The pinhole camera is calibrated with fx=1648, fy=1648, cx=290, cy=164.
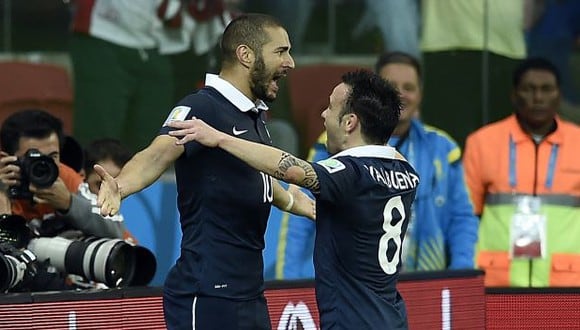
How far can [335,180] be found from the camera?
19.5 ft

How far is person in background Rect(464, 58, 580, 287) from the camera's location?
900 centimetres

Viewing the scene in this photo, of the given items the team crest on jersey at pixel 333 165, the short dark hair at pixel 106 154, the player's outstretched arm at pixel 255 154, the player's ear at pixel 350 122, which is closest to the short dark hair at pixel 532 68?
the short dark hair at pixel 106 154

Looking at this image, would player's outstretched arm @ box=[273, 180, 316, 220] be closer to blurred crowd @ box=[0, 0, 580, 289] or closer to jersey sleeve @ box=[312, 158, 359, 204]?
Result: jersey sleeve @ box=[312, 158, 359, 204]

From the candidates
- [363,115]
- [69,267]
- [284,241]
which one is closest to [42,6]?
[284,241]

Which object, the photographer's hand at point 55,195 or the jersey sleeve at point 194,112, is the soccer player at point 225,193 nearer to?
the jersey sleeve at point 194,112

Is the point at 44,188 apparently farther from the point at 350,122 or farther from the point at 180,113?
the point at 350,122

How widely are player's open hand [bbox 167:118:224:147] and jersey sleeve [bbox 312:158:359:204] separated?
0.38 meters

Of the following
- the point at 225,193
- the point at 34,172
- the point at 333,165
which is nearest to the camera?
the point at 333,165

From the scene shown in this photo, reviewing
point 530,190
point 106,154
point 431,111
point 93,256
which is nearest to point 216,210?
point 93,256

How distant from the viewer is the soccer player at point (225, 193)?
20.3 feet

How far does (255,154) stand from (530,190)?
341 centimetres

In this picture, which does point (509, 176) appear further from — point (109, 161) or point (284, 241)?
point (109, 161)

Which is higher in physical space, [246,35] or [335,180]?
[246,35]

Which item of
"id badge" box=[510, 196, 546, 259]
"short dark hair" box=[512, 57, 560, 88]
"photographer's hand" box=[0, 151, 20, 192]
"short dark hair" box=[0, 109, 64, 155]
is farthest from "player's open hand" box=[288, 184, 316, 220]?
"short dark hair" box=[512, 57, 560, 88]
